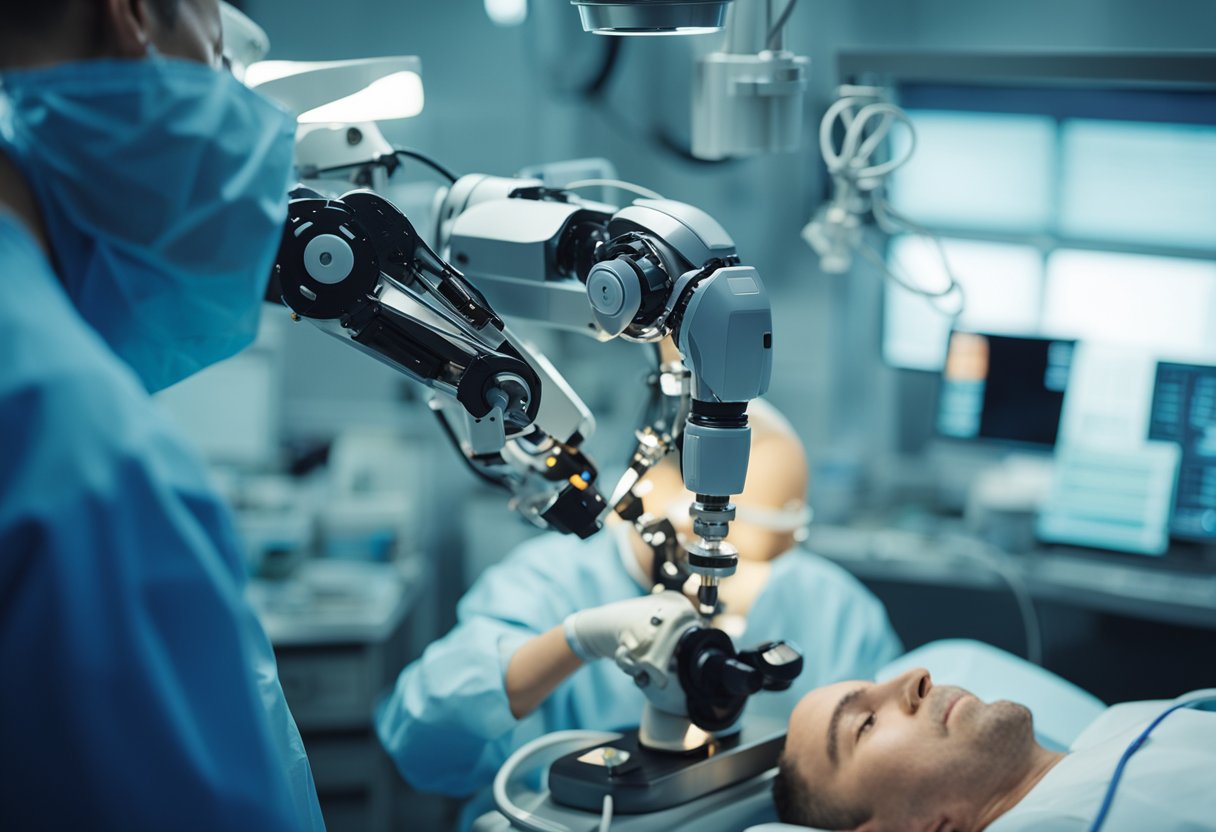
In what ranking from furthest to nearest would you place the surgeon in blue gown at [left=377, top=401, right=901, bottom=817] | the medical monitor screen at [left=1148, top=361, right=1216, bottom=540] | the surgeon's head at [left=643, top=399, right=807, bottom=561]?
the medical monitor screen at [left=1148, top=361, right=1216, bottom=540] < the surgeon's head at [left=643, top=399, right=807, bottom=561] < the surgeon in blue gown at [left=377, top=401, right=901, bottom=817]

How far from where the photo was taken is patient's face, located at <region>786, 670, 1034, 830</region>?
4.99 ft

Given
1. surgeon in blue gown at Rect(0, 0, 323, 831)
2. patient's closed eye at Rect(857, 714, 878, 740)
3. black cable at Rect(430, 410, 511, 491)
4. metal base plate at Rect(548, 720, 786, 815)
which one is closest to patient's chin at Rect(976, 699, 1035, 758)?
patient's closed eye at Rect(857, 714, 878, 740)

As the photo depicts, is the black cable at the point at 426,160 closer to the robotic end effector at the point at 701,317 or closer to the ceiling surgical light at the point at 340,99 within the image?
the ceiling surgical light at the point at 340,99

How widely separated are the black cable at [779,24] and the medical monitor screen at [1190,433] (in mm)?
1556

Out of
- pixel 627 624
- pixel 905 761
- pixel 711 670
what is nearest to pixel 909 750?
pixel 905 761

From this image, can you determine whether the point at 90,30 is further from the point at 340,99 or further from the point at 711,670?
the point at 711,670

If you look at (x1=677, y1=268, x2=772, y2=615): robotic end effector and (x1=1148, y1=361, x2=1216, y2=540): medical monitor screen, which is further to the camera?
(x1=1148, y1=361, x2=1216, y2=540): medical monitor screen

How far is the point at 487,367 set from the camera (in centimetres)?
129

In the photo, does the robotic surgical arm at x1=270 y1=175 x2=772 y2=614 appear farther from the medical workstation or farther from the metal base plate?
the metal base plate

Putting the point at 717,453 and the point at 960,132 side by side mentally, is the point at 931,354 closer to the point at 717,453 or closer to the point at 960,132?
the point at 960,132

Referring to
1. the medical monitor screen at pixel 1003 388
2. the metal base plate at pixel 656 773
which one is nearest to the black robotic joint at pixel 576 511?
the metal base plate at pixel 656 773

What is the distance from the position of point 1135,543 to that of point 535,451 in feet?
6.03

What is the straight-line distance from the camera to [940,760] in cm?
153

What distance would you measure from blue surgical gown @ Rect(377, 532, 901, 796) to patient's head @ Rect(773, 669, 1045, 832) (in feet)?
1.12
